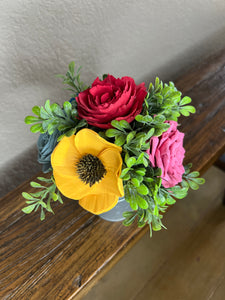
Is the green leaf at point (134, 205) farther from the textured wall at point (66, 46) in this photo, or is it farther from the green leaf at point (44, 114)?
the textured wall at point (66, 46)

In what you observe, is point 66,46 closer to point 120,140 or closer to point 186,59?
point 120,140

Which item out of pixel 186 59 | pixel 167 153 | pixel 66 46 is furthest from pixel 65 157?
pixel 186 59

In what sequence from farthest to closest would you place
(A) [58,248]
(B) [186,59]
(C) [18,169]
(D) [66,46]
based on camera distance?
(B) [186,59] → (C) [18,169] → (D) [66,46] → (A) [58,248]

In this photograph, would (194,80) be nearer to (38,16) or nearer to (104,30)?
(104,30)

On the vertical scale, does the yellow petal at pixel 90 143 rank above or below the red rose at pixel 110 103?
below

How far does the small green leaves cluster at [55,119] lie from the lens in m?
0.35

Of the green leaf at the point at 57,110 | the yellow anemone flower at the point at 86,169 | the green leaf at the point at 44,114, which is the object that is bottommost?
the yellow anemone flower at the point at 86,169

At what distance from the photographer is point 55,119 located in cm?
37

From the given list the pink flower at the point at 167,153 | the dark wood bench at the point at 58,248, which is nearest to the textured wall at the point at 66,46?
the dark wood bench at the point at 58,248

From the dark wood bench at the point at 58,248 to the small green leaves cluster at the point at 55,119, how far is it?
26 cm

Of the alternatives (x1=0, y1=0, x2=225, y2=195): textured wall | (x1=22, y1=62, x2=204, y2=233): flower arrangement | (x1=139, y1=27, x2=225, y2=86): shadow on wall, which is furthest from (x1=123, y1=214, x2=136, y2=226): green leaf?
(x1=139, y1=27, x2=225, y2=86): shadow on wall

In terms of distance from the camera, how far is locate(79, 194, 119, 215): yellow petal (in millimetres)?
390

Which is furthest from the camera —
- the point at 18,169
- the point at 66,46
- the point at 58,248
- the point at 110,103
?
the point at 18,169

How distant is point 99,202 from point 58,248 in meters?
0.20
